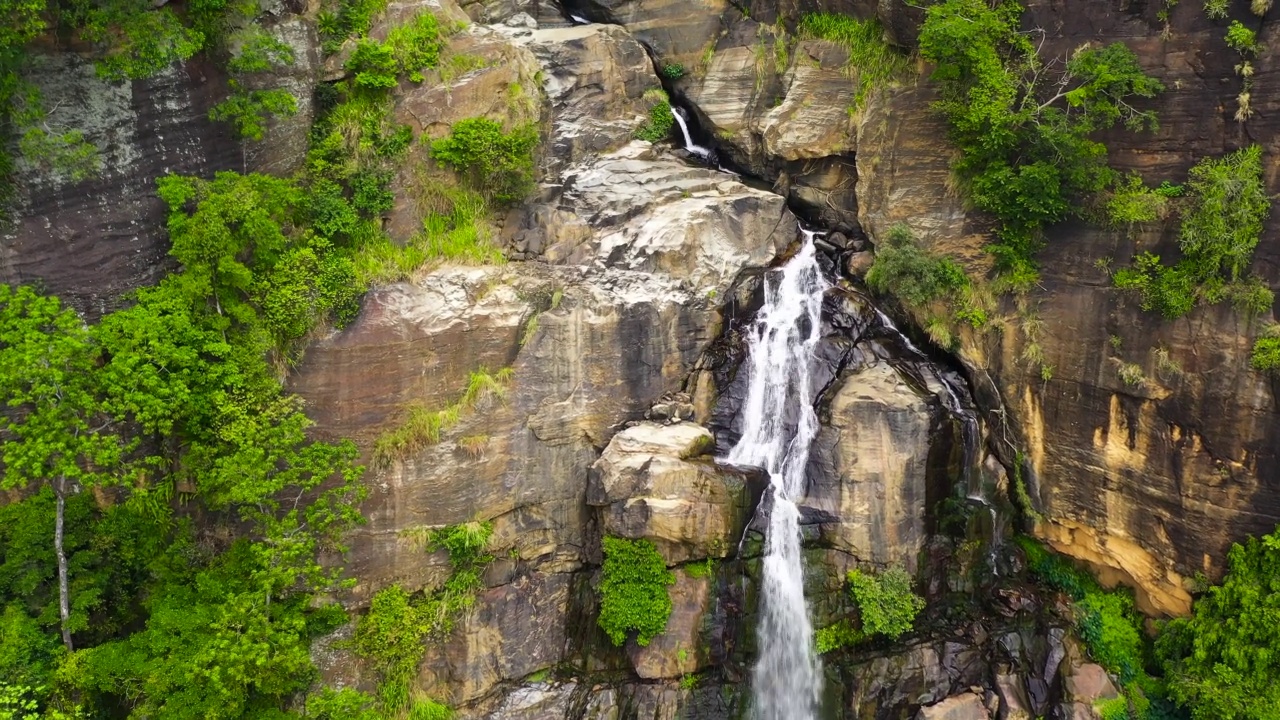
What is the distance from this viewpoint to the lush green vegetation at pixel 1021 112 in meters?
13.6

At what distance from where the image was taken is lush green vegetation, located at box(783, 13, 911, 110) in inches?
666

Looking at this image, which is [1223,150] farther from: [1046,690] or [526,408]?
[526,408]

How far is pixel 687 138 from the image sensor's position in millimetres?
19656

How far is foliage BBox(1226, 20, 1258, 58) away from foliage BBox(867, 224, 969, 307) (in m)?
5.86

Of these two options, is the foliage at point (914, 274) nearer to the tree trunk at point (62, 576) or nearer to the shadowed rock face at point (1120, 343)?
A: the shadowed rock face at point (1120, 343)

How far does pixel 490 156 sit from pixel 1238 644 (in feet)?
56.6

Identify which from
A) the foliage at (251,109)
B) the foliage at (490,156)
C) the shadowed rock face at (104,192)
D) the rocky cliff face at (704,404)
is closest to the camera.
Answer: the shadowed rock face at (104,192)

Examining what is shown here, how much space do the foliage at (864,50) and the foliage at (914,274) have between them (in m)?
3.76

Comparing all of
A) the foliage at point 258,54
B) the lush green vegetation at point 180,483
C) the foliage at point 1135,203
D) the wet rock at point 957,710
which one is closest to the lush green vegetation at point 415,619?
the lush green vegetation at point 180,483

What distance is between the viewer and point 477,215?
51.9 ft

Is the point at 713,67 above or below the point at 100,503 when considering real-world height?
above

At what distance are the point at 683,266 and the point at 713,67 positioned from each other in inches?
286

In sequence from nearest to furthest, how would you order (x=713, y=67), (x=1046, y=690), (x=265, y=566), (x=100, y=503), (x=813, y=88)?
1. (x=265, y=566)
2. (x=100, y=503)
3. (x=1046, y=690)
4. (x=813, y=88)
5. (x=713, y=67)

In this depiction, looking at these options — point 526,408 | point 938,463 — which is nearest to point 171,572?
point 526,408
